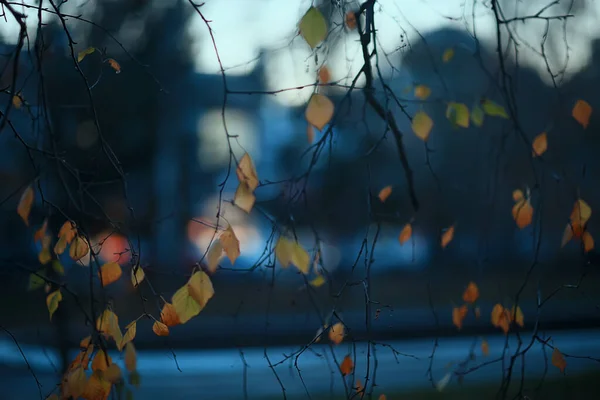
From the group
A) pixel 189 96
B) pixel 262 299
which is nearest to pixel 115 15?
pixel 189 96

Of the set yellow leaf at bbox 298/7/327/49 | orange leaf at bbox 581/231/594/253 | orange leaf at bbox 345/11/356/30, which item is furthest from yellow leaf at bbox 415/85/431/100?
yellow leaf at bbox 298/7/327/49

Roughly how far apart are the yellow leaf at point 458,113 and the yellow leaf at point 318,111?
0.42 metres

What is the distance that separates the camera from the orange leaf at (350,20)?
55.7 inches

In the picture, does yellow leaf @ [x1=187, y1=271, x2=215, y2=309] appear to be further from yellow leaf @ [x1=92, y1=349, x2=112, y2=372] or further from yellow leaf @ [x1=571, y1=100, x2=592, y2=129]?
yellow leaf @ [x1=571, y1=100, x2=592, y2=129]

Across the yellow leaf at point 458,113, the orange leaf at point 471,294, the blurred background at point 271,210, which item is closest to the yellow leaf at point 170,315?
the yellow leaf at point 458,113

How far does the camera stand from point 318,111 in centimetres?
107

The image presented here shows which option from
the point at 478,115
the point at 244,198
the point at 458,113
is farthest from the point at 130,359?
the point at 478,115

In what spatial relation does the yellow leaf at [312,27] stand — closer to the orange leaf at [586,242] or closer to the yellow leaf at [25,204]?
the yellow leaf at [25,204]

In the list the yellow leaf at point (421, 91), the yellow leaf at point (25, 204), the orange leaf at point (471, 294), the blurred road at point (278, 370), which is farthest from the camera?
the blurred road at point (278, 370)

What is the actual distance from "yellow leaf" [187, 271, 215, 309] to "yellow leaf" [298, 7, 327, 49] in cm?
44

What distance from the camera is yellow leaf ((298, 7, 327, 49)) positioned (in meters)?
1.00

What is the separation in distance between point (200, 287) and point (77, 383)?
27 centimetres

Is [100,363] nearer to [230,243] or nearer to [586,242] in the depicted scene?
[230,243]

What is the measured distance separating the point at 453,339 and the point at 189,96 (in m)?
3.86
